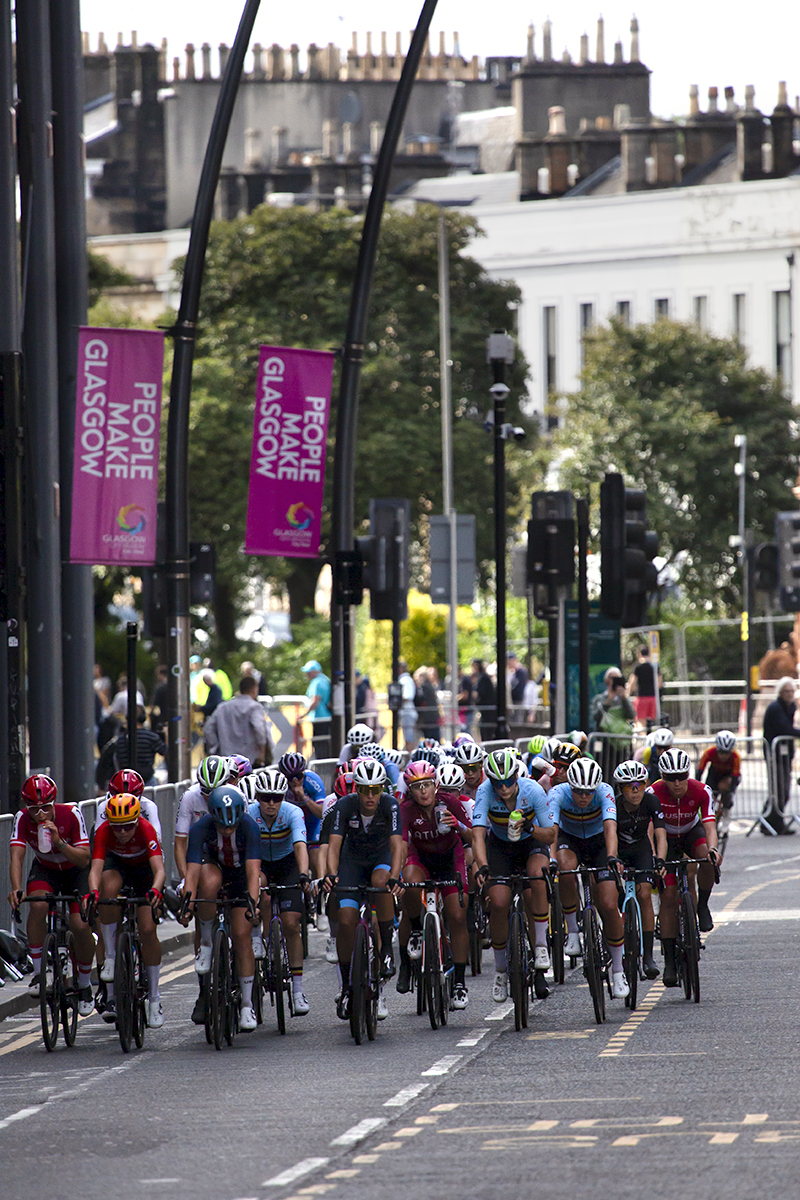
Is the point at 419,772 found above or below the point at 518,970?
above

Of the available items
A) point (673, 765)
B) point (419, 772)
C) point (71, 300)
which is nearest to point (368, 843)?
point (419, 772)

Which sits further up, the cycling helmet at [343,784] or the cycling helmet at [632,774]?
the cycling helmet at [632,774]

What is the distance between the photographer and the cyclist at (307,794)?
61.8 ft

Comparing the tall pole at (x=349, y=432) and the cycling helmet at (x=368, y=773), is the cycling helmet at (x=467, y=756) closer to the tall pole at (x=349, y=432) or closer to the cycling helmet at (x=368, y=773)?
the cycling helmet at (x=368, y=773)

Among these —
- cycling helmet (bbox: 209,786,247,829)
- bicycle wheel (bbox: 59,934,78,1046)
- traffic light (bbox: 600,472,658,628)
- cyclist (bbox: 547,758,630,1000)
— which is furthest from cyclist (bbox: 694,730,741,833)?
bicycle wheel (bbox: 59,934,78,1046)

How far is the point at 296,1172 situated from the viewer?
35.5 feet

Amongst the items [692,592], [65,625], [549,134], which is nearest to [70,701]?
[65,625]

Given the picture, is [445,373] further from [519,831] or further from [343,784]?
[519,831]

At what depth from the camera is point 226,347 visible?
60.7 metres

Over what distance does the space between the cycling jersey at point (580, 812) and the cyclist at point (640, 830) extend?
171 mm

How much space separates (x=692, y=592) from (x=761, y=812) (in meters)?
38.3

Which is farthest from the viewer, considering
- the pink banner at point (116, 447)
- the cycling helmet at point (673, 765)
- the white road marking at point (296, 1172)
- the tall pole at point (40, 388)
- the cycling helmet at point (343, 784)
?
the pink banner at point (116, 447)

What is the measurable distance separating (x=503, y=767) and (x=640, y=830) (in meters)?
1.32

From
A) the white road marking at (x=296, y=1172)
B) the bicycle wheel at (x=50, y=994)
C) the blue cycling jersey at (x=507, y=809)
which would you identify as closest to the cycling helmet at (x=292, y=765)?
the blue cycling jersey at (x=507, y=809)
